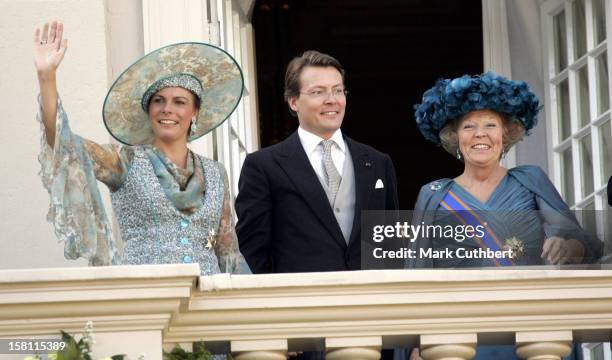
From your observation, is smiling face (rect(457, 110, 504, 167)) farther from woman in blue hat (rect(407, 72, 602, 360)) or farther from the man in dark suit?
the man in dark suit

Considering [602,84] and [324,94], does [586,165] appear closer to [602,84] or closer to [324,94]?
[602,84]

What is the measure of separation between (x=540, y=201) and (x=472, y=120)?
0.43m

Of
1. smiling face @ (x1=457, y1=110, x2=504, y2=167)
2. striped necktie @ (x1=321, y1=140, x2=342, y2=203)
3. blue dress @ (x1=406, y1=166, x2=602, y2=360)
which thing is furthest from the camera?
striped necktie @ (x1=321, y1=140, x2=342, y2=203)

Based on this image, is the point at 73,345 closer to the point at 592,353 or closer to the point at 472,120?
the point at 472,120

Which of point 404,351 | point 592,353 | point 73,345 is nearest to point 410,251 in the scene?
point 404,351

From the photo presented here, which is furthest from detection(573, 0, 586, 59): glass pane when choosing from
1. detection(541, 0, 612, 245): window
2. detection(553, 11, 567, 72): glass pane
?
detection(553, 11, 567, 72): glass pane

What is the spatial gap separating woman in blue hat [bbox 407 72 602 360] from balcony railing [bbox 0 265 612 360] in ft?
2.37

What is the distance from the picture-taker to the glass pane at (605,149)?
860cm

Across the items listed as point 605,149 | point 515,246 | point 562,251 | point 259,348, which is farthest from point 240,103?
point 259,348

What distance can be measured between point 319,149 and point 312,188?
226mm

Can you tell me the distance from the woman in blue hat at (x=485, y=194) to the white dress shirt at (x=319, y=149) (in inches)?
15.8

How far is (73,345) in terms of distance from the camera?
4949 mm

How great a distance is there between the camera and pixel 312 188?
7.14 metres

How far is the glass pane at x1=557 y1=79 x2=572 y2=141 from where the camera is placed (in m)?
9.11
